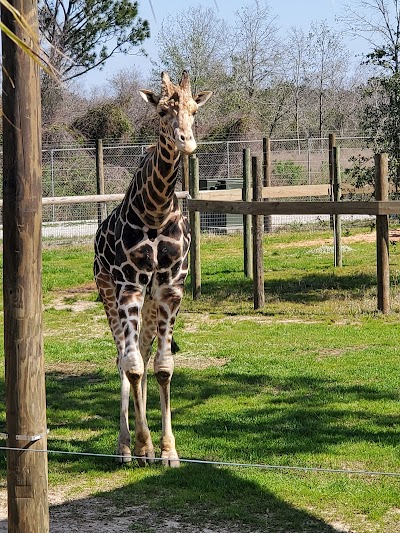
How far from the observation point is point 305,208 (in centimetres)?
1271

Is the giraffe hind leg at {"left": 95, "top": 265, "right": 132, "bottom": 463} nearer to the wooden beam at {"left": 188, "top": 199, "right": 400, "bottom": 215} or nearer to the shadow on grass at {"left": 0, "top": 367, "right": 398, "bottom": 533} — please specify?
the shadow on grass at {"left": 0, "top": 367, "right": 398, "bottom": 533}

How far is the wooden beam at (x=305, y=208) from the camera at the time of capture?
39.3ft

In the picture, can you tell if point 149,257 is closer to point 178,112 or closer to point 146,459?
point 178,112

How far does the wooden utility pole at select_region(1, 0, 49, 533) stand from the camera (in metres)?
4.22

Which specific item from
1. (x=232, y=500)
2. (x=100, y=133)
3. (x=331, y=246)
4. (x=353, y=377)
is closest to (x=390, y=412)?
(x=353, y=377)

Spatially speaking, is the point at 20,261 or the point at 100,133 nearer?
the point at 20,261

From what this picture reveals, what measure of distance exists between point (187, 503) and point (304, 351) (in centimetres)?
477

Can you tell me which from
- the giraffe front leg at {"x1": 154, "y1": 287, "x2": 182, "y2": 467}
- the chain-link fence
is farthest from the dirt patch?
the chain-link fence

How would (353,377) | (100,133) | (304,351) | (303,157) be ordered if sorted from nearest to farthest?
(353,377), (304,351), (303,157), (100,133)

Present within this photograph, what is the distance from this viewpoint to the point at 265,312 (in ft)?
43.2

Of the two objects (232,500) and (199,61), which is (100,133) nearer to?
(199,61)

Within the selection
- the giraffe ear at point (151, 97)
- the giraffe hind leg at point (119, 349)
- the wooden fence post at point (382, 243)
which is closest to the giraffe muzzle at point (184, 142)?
the giraffe ear at point (151, 97)

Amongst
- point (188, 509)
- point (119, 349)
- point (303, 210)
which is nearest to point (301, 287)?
point (303, 210)

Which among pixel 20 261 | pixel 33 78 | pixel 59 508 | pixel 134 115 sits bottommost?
pixel 59 508
